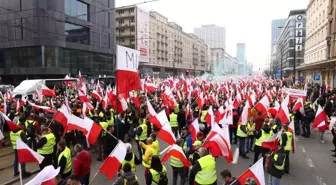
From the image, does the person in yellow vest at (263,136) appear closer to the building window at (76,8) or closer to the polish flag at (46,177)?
the polish flag at (46,177)

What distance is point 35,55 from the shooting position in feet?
121

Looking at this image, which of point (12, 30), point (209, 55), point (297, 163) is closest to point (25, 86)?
point (297, 163)

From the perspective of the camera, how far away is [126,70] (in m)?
7.36

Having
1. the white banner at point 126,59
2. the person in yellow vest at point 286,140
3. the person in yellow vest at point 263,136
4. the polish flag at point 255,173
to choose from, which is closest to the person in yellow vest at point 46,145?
the white banner at point 126,59

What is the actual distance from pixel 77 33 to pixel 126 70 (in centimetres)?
3590

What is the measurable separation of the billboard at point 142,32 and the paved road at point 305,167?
173ft

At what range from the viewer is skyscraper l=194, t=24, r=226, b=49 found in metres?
145

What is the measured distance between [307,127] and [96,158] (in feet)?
31.4

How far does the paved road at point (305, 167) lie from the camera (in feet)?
24.6

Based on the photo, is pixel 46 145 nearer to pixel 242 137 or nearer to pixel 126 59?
pixel 126 59

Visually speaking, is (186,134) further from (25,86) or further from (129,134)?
(25,86)

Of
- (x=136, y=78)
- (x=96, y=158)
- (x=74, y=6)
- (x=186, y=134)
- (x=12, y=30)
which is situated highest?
(x=74, y=6)

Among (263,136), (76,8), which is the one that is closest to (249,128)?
(263,136)

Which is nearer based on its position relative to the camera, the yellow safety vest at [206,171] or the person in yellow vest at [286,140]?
the yellow safety vest at [206,171]
